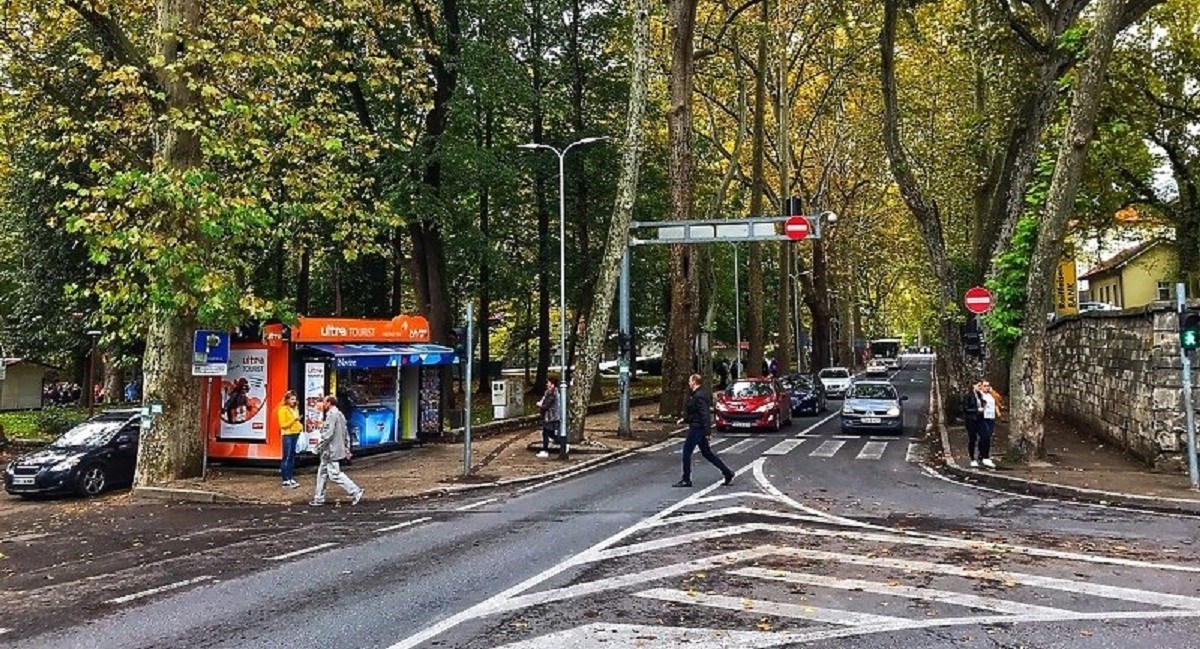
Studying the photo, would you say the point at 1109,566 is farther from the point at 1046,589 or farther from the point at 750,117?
the point at 750,117

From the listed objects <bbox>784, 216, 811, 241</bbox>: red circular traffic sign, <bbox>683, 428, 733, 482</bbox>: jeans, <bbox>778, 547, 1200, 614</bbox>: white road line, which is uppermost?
<bbox>784, 216, 811, 241</bbox>: red circular traffic sign

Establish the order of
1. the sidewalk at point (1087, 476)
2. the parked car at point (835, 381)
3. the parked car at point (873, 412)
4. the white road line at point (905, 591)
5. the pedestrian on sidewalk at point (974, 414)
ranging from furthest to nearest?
the parked car at point (835, 381) < the parked car at point (873, 412) < the pedestrian on sidewalk at point (974, 414) < the sidewalk at point (1087, 476) < the white road line at point (905, 591)

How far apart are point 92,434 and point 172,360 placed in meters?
3.12

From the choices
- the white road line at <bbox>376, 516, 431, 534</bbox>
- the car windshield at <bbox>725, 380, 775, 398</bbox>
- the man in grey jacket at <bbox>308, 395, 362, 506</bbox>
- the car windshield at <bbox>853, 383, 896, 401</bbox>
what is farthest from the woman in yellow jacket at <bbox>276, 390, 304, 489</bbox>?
the car windshield at <bbox>853, 383, 896, 401</bbox>

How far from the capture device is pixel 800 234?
21.2 metres

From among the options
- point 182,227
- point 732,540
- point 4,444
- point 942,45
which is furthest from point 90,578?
point 942,45

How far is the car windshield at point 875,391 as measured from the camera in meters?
25.2

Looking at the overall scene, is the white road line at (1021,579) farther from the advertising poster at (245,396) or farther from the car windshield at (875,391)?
the car windshield at (875,391)

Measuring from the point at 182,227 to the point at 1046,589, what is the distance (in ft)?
45.8

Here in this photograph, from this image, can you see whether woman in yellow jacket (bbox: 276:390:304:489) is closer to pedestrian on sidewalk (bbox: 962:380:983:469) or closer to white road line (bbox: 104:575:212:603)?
white road line (bbox: 104:575:212:603)

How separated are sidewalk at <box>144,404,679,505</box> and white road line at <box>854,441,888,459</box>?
5.40 metres

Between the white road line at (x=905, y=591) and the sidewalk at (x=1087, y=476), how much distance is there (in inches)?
273

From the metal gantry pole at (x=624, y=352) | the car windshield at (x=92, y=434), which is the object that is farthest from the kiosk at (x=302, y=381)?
the metal gantry pole at (x=624, y=352)

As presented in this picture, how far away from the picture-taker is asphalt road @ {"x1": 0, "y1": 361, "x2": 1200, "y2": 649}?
257 inches
